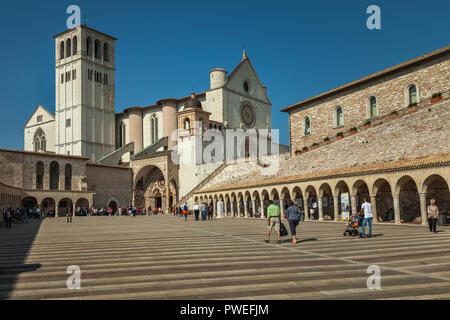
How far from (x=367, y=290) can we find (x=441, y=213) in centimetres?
1540

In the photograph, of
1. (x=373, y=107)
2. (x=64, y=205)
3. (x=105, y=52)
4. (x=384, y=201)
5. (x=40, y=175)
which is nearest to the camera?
(x=384, y=201)

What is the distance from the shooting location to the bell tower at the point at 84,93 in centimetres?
6462

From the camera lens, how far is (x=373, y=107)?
33312 mm

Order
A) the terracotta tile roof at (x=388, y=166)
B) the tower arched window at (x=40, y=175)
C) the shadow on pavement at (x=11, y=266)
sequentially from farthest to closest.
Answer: the tower arched window at (x=40, y=175) < the terracotta tile roof at (x=388, y=166) < the shadow on pavement at (x=11, y=266)

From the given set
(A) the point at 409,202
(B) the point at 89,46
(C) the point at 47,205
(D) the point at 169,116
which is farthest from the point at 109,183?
(A) the point at 409,202

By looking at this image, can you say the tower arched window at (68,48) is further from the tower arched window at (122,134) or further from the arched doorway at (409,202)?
the arched doorway at (409,202)

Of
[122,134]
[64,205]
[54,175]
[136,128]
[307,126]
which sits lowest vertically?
[64,205]

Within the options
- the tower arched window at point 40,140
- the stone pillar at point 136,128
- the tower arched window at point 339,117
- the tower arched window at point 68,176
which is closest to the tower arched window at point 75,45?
the stone pillar at point 136,128

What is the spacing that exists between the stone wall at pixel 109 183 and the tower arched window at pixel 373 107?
35.5m

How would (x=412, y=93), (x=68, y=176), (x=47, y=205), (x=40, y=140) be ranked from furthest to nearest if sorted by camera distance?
(x=40, y=140) < (x=68, y=176) < (x=47, y=205) < (x=412, y=93)

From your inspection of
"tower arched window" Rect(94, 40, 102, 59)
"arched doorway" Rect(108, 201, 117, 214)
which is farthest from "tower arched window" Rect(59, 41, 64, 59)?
"arched doorway" Rect(108, 201, 117, 214)

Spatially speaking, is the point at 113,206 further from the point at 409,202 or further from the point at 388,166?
the point at 388,166

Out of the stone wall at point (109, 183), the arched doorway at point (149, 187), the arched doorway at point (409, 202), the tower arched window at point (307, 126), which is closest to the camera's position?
the arched doorway at point (409, 202)

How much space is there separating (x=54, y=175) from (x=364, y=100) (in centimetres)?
3629
